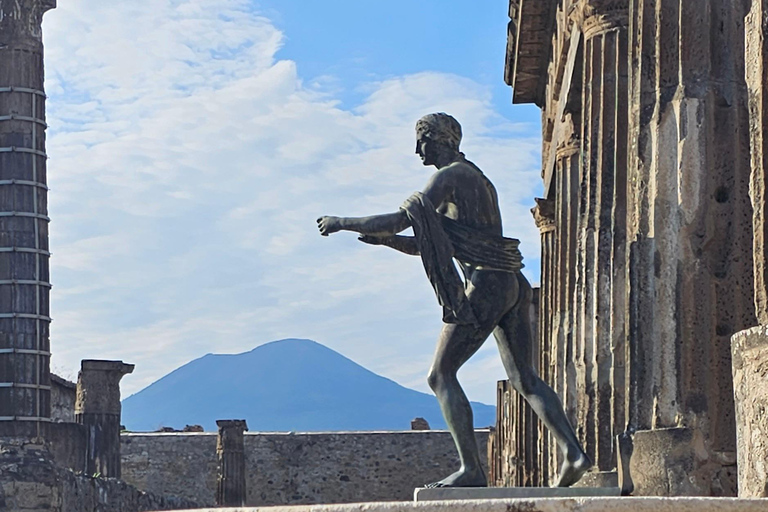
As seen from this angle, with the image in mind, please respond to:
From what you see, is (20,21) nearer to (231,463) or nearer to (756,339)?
(231,463)

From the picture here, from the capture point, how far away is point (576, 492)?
25.9ft

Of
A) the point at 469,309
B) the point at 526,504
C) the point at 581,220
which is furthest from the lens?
the point at 581,220

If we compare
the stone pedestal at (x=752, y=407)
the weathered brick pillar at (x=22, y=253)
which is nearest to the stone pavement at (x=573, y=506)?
the stone pedestal at (x=752, y=407)

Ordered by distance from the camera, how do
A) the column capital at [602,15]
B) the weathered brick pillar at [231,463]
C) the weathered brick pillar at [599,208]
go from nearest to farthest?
the weathered brick pillar at [599,208]
the column capital at [602,15]
the weathered brick pillar at [231,463]

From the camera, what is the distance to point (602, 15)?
46.2ft

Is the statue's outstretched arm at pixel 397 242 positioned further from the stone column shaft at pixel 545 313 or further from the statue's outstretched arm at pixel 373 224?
the stone column shaft at pixel 545 313

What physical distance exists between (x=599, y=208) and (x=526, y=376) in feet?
14.8

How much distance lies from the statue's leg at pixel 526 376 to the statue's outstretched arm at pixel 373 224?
0.75 m

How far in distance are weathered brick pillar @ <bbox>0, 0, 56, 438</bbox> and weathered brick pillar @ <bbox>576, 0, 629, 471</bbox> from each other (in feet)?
52.2

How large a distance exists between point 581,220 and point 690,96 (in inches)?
154

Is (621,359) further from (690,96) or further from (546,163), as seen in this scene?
(546,163)

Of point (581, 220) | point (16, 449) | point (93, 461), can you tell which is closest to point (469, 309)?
point (581, 220)

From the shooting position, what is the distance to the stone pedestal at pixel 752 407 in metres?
5.84

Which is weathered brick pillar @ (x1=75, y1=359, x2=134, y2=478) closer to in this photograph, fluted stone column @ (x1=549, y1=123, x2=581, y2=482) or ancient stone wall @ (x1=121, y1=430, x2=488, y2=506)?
fluted stone column @ (x1=549, y1=123, x2=581, y2=482)
